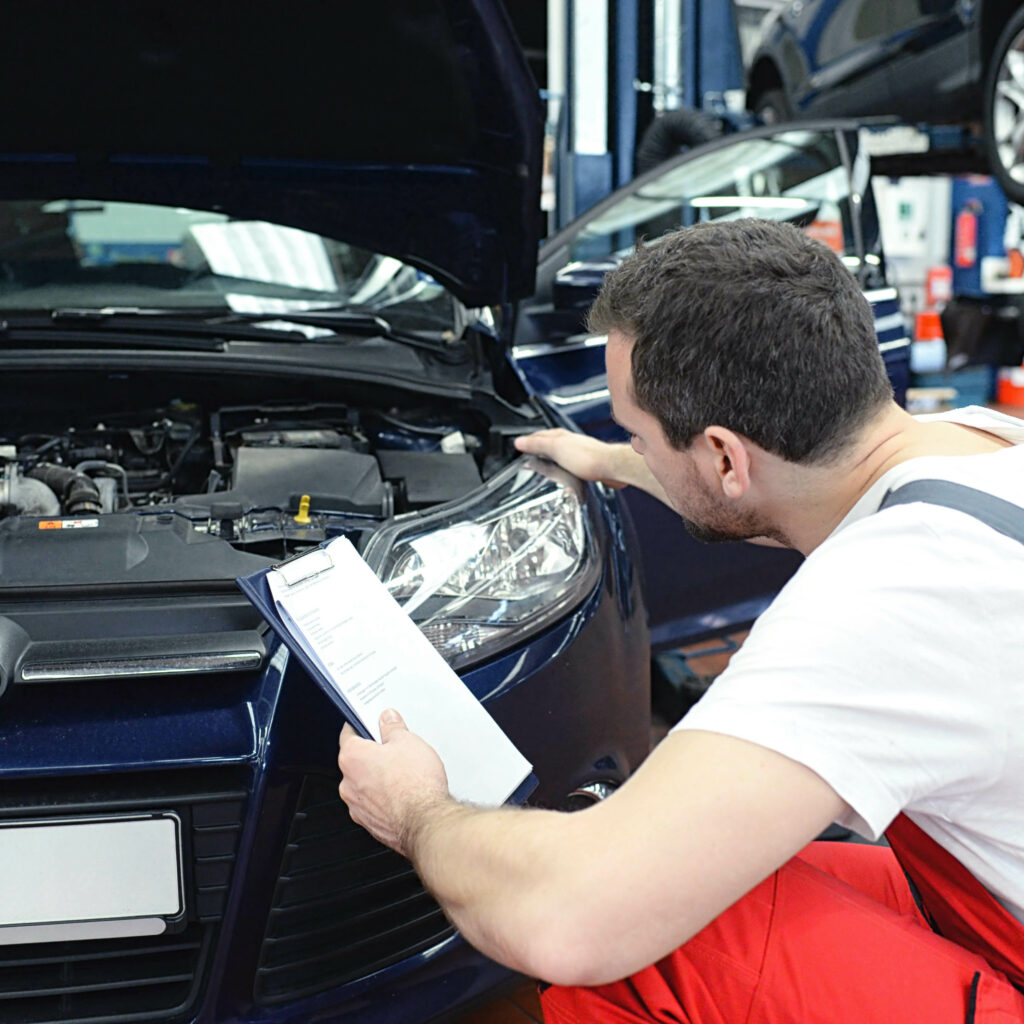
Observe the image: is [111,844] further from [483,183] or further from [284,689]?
[483,183]

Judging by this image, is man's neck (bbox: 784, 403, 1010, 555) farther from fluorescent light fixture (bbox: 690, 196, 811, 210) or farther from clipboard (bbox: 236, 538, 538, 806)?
fluorescent light fixture (bbox: 690, 196, 811, 210)

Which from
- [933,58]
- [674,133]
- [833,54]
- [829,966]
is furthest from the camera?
[674,133]

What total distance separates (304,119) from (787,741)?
141 cm

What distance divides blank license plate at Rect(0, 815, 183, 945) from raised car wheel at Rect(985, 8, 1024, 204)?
357 centimetres

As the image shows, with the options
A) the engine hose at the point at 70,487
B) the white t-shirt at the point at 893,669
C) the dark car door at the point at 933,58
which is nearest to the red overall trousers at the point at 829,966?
the white t-shirt at the point at 893,669

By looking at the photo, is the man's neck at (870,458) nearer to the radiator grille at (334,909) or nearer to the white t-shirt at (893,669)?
the white t-shirt at (893,669)

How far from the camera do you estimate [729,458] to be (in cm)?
109

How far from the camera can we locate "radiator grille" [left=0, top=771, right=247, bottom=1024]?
1.17 meters

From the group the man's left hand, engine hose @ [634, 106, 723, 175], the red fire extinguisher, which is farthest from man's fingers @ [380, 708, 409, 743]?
the red fire extinguisher

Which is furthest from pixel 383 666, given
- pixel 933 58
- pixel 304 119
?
pixel 933 58

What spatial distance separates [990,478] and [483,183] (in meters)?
1.15

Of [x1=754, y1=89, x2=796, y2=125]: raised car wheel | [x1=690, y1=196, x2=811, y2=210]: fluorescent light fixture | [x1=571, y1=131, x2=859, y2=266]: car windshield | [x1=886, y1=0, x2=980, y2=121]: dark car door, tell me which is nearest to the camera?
[x1=571, y1=131, x2=859, y2=266]: car windshield

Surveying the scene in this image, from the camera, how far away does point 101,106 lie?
1.80 m

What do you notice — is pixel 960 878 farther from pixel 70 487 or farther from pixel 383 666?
pixel 70 487
